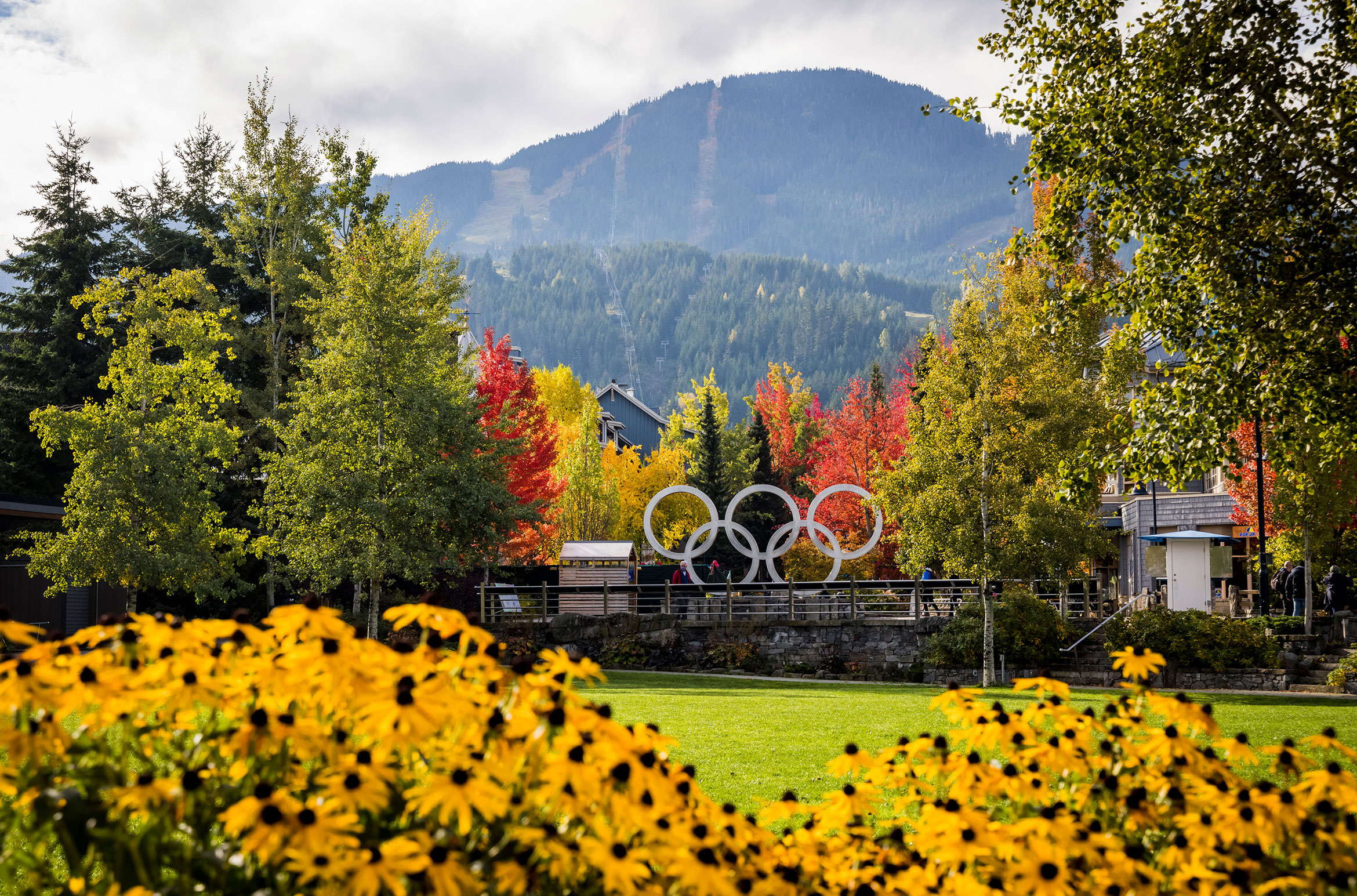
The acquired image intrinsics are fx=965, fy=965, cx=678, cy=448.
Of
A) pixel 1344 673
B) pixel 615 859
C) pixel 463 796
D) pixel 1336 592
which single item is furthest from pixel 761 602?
pixel 463 796

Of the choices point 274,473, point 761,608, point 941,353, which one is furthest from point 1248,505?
point 274,473

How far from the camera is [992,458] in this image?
19.7 metres

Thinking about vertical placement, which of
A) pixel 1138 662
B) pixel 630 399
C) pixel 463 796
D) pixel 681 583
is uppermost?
pixel 630 399

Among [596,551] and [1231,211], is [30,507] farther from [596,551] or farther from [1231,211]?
[1231,211]

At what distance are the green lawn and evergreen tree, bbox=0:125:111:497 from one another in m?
16.9

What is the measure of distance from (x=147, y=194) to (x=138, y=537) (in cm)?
1909

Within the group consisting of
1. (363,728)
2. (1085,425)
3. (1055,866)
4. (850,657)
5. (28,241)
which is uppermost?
(28,241)

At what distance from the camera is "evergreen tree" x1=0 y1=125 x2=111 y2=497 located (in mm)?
24766

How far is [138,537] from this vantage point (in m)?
17.1

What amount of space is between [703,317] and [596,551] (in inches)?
5481

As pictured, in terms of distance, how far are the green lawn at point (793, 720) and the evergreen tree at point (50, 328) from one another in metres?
16.9

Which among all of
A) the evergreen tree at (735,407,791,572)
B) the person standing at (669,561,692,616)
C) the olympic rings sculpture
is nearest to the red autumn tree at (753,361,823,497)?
the evergreen tree at (735,407,791,572)

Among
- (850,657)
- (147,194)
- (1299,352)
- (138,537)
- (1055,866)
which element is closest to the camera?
(1055,866)

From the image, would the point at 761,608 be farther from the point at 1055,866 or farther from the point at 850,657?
the point at 1055,866
